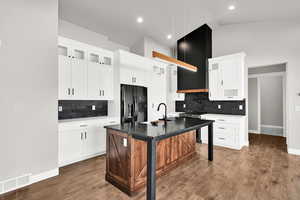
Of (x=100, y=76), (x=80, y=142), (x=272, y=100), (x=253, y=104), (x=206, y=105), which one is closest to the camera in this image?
(x=80, y=142)

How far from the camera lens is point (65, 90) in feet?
9.96

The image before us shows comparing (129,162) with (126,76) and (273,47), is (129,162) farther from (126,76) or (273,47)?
(273,47)

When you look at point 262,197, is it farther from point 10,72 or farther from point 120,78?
point 10,72

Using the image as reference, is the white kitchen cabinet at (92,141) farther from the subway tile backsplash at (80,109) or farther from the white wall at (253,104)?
the white wall at (253,104)

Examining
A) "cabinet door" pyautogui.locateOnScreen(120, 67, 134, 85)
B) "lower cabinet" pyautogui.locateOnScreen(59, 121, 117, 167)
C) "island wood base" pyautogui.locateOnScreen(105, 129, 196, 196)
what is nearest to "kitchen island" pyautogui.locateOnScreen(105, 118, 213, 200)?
"island wood base" pyautogui.locateOnScreen(105, 129, 196, 196)

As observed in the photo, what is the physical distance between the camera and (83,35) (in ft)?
12.4

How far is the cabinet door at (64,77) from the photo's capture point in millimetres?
2951

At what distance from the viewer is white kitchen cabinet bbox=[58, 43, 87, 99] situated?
9.78 ft

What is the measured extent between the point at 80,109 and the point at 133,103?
131 centimetres

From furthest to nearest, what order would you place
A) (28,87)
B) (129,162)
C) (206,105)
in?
(206,105)
(28,87)
(129,162)

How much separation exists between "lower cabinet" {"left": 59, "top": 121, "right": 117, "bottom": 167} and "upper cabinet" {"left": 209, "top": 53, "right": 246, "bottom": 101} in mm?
3400

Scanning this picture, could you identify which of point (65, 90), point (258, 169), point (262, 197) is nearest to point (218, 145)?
point (258, 169)

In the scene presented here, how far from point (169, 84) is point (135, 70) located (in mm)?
1977

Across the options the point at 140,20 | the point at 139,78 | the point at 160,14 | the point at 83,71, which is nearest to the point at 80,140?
the point at 83,71
